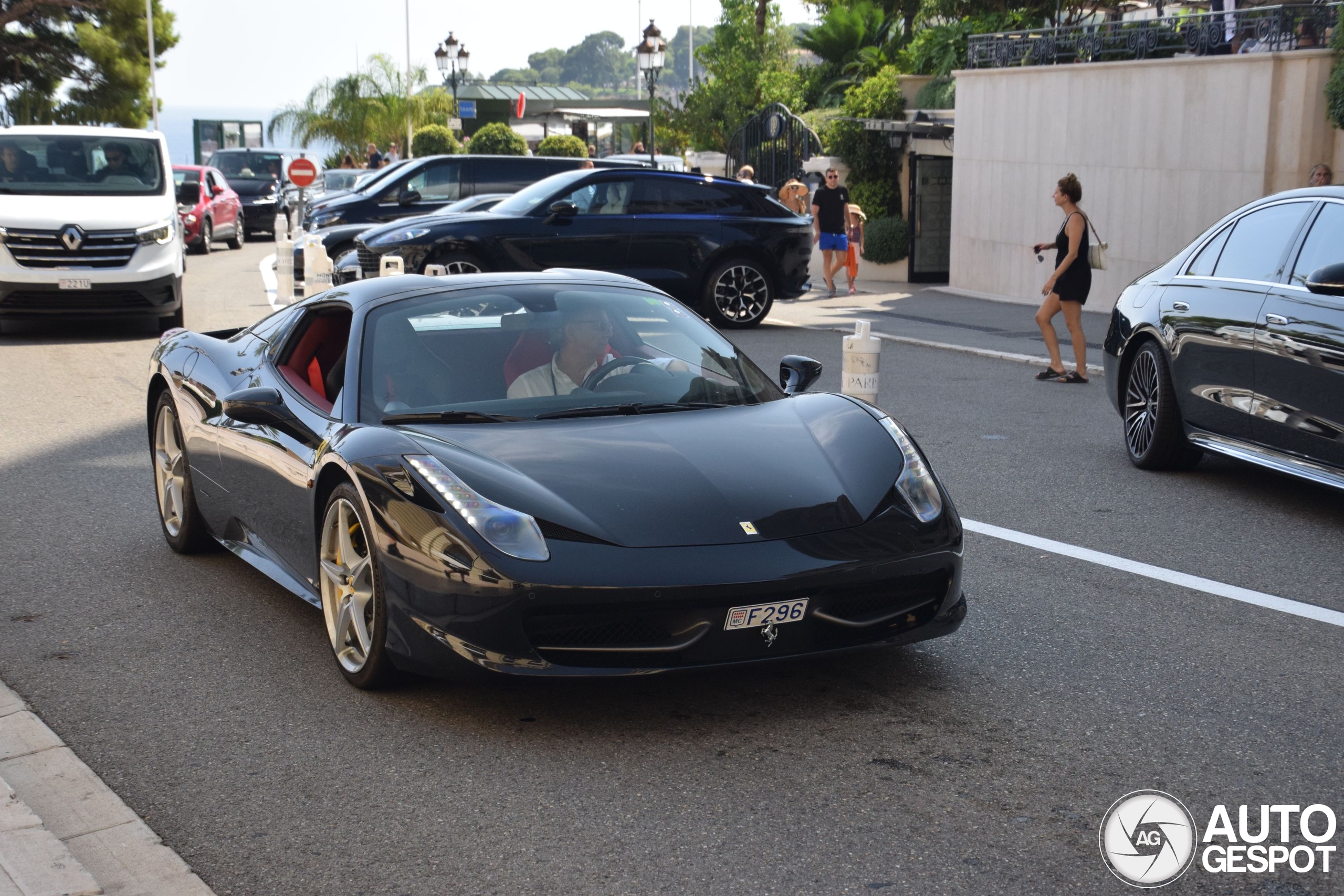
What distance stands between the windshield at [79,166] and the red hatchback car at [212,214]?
1180cm

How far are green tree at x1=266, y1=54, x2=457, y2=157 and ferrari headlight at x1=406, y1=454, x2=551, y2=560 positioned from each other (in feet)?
193

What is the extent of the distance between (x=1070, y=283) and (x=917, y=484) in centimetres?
868

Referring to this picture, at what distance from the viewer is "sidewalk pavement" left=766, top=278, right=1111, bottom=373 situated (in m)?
16.1

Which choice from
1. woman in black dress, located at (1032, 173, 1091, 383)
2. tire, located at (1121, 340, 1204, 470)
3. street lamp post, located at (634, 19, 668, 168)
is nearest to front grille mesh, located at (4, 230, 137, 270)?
woman in black dress, located at (1032, 173, 1091, 383)

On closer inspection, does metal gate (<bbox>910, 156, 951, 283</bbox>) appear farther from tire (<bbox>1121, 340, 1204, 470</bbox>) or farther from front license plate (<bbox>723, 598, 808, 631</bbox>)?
front license plate (<bbox>723, 598, 808, 631</bbox>)

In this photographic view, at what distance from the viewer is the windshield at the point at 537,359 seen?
17.6ft

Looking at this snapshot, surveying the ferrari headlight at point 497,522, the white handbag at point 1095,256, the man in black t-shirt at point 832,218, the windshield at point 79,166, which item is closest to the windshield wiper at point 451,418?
the ferrari headlight at point 497,522

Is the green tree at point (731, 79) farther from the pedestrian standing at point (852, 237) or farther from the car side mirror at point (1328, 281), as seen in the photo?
the car side mirror at point (1328, 281)

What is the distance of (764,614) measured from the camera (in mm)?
4488

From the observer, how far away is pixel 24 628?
19.1 feet

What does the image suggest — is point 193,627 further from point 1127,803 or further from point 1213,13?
point 1213,13

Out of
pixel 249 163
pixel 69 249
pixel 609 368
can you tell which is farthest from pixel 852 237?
pixel 249 163

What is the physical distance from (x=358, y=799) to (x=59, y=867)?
78cm

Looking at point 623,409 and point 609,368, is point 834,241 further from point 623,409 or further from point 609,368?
point 623,409
